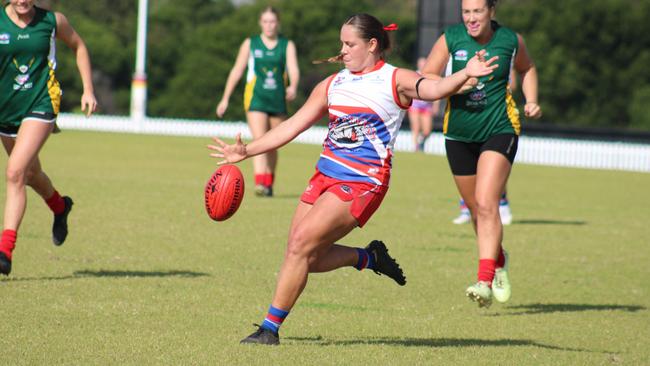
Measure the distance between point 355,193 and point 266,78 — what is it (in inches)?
406

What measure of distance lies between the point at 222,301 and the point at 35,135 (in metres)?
2.00

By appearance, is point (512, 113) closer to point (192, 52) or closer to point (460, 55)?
point (460, 55)

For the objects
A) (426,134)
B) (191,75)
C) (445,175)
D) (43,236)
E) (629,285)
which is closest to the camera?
(629,285)

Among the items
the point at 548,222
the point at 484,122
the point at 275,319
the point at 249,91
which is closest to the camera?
the point at 275,319

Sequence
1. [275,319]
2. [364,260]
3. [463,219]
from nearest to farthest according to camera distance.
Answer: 1. [275,319]
2. [364,260]
3. [463,219]

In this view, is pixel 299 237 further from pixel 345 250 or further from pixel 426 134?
pixel 426 134

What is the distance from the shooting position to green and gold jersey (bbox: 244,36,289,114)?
1727 cm

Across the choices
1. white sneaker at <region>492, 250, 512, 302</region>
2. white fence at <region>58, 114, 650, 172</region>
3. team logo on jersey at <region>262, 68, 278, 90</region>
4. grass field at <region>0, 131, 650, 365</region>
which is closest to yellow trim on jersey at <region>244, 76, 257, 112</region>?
team logo on jersey at <region>262, 68, 278, 90</region>

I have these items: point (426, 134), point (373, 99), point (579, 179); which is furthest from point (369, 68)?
point (426, 134)

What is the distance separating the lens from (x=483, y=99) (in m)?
9.02

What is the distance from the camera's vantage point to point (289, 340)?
293 inches

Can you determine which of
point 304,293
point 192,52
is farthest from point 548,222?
point 192,52

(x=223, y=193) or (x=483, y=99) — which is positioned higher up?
(x=483, y=99)

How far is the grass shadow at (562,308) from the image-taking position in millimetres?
9354
